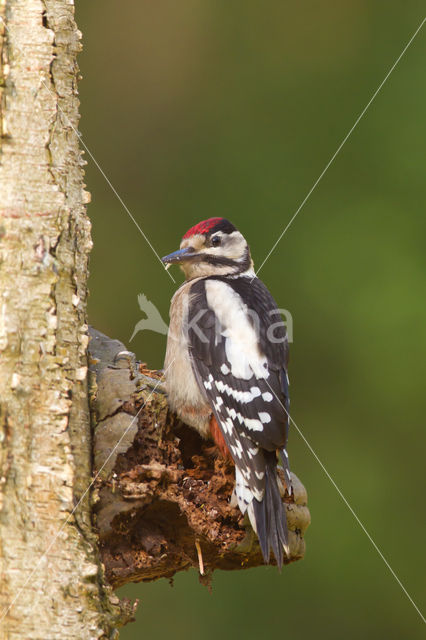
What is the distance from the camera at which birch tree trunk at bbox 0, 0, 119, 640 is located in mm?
1635

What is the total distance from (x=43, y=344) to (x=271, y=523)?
0.77m

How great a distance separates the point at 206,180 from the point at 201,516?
2.87 m

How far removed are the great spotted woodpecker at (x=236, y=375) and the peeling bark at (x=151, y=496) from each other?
0.20ft

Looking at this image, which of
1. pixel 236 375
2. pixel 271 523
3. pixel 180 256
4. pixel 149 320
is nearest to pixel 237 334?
pixel 236 375

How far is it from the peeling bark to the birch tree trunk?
133 millimetres

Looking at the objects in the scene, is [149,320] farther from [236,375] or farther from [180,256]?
[236,375]

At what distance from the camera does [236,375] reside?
250 cm

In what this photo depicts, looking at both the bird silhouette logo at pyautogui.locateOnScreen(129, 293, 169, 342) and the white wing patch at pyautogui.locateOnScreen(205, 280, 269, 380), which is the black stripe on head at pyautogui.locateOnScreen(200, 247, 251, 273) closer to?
the white wing patch at pyautogui.locateOnScreen(205, 280, 269, 380)

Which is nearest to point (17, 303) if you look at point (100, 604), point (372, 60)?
point (100, 604)

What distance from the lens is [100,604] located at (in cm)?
171

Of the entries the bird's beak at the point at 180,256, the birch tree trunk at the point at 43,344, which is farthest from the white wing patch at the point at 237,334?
the birch tree trunk at the point at 43,344

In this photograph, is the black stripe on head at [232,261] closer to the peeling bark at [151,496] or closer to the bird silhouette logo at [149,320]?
the bird silhouette logo at [149,320]

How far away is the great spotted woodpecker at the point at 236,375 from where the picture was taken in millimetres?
2188

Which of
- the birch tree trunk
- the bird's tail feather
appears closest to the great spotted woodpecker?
the bird's tail feather
